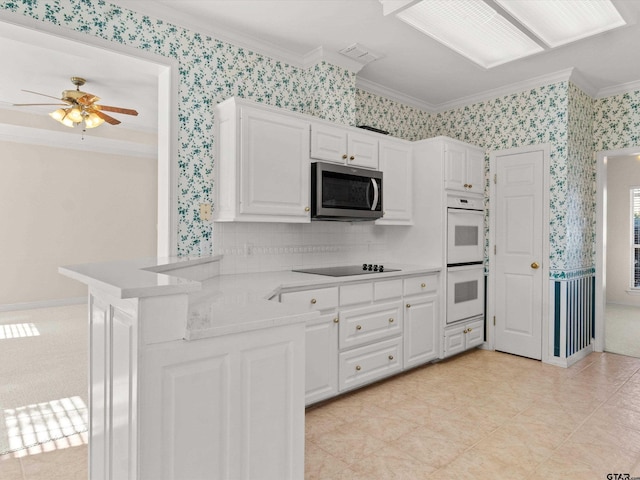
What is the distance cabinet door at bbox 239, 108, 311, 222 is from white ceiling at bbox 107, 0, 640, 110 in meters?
0.71

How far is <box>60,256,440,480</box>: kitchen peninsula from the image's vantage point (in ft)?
3.53

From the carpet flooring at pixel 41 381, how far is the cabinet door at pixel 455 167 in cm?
353

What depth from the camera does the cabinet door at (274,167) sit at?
2.81 metres

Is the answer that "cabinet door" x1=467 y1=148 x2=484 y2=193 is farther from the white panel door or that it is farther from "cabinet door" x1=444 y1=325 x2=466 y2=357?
"cabinet door" x1=444 y1=325 x2=466 y2=357

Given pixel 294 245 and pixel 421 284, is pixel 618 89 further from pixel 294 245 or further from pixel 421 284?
pixel 294 245

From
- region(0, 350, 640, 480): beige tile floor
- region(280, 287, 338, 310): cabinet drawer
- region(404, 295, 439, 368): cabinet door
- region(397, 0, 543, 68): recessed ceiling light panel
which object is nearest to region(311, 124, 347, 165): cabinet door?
region(397, 0, 543, 68): recessed ceiling light panel

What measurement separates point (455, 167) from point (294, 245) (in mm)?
1789

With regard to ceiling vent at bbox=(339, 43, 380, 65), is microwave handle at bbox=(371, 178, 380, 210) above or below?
→ below

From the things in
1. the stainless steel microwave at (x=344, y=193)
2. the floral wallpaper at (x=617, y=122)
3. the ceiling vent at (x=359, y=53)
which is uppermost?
the ceiling vent at (x=359, y=53)

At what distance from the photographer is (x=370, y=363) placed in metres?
3.20

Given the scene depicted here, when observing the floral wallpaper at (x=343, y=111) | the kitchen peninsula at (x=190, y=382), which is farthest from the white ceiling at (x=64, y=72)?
the kitchen peninsula at (x=190, y=382)

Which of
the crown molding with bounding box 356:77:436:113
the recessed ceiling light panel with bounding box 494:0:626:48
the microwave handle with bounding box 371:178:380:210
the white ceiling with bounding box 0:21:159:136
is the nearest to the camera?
the white ceiling with bounding box 0:21:159:136

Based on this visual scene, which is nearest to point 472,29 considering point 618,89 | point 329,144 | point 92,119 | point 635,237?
point 329,144

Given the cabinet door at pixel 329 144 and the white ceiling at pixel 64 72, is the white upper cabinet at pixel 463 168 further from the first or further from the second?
the white ceiling at pixel 64 72
